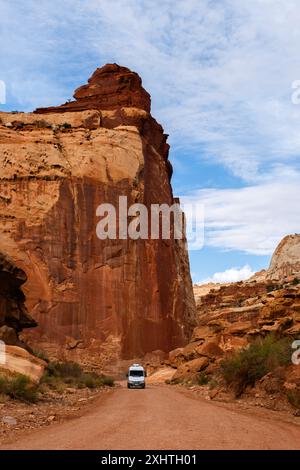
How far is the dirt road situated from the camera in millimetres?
8531

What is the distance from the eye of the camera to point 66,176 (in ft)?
168

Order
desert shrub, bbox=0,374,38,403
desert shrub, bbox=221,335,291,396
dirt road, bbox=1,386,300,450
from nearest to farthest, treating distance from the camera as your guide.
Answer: dirt road, bbox=1,386,300,450 < desert shrub, bbox=0,374,38,403 < desert shrub, bbox=221,335,291,396

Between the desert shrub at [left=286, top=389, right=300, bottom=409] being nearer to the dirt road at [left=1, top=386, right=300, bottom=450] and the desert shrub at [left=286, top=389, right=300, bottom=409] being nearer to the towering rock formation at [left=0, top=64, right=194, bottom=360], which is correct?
the dirt road at [left=1, top=386, right=300, bottom=450]

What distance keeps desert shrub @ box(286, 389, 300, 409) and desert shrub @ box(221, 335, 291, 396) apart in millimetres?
2372

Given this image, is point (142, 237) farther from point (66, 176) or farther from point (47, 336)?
point (47, 336)

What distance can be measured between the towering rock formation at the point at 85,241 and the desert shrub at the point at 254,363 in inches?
1083

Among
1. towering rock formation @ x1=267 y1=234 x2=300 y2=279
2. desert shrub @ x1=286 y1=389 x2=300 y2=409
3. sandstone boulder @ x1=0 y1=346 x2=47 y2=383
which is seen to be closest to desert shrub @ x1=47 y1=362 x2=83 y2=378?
sandstone boulder @ x1=0 y1=346 x2=47 y2=383

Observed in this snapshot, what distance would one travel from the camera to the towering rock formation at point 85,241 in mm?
47469

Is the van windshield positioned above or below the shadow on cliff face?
below

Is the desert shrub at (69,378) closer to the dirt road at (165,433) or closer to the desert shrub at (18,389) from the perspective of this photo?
the desert shrub at (18,389)

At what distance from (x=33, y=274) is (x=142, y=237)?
1139cm

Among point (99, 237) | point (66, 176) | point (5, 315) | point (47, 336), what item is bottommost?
point (47, 336)

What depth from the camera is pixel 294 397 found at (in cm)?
1482
